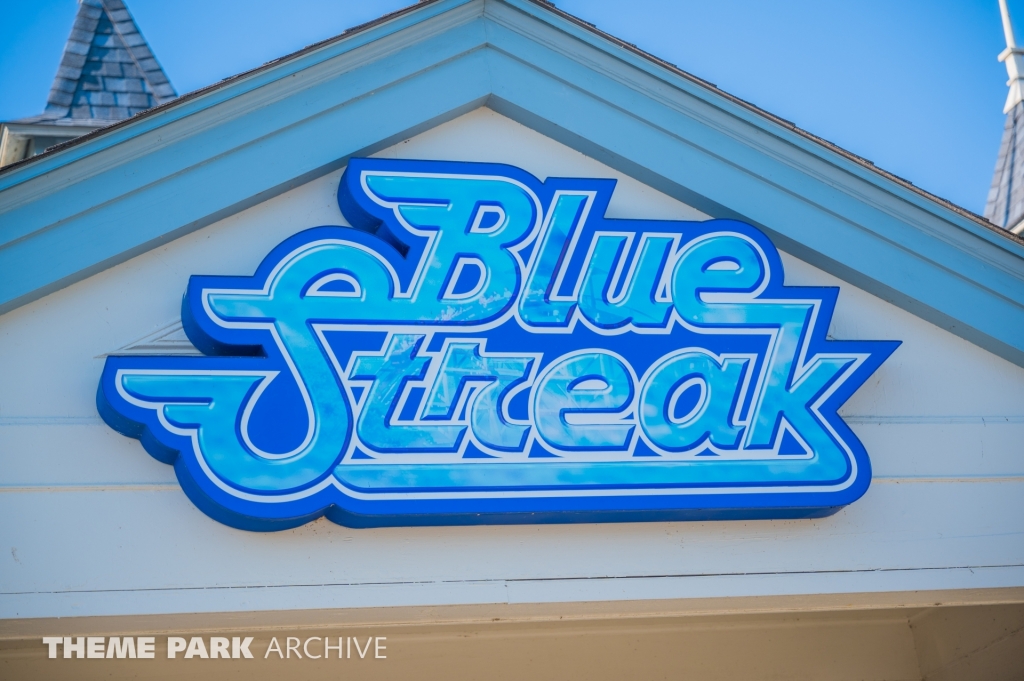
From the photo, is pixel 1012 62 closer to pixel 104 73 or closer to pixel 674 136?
pixel 674 136

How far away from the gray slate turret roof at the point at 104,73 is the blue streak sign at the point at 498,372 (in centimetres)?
430

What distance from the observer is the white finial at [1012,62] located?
7281 mm

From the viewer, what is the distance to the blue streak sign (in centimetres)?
362

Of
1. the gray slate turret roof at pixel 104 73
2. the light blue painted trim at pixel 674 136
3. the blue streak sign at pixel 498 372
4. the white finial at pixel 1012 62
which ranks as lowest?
the blue streak sign at pixel 498 372

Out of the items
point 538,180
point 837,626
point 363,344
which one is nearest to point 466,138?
point 538,180

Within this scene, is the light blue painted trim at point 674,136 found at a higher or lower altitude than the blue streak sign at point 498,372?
higher

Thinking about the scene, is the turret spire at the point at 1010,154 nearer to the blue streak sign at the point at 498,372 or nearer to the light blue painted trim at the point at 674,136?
the light blue painted trim at the point at 674,136

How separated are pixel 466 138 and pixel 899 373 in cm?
233

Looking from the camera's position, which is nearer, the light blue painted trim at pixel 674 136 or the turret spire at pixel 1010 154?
the light blue painted trim at pixel 674 136

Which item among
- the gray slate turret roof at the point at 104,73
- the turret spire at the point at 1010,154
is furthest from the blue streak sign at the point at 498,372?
the gray slate turret roof at the point at 104,73

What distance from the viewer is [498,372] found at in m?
3.93

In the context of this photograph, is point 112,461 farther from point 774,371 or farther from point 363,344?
point 774,371

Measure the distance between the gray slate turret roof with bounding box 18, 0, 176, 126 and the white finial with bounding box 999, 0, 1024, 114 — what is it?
6.62 m

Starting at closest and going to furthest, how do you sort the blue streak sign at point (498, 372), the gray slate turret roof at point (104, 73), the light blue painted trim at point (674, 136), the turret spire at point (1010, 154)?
1. the blue streak sign at point (498, 372)
2. the light blue painted trim at point (674, 136)
3. the turret spire at point (1010, 154)
4. the gray slate turret roof at point (104, 73)
